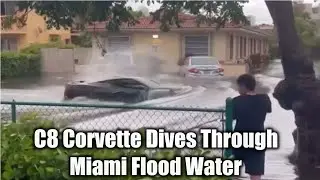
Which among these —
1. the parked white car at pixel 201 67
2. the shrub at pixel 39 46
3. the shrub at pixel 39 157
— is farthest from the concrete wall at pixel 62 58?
the shrub at pixel 39 157

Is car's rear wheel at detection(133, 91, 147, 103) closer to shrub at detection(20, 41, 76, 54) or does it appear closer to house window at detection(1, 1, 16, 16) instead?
shrub at detection(20, 41, 76, 54)

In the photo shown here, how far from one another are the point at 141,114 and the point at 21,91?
66 cm

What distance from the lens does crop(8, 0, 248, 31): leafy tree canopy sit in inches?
120

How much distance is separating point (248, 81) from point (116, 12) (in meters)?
0.76

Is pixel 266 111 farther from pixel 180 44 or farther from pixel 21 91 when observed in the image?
pixel 21 91

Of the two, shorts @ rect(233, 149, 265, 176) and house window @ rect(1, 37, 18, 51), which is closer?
shorts @ rect(233, 149, 265, 176)

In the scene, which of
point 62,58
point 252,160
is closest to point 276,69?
point 252,160

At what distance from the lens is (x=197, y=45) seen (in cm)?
307

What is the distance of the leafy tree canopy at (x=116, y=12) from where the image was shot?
120 inches

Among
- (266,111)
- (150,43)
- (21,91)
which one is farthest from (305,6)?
(21,91)

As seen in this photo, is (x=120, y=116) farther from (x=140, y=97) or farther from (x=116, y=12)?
(x=116, y=12)

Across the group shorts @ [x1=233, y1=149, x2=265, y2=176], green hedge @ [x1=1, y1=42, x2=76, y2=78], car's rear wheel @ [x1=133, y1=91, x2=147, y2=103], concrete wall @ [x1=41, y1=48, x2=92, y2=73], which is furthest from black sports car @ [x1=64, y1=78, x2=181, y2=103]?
shorts @ [x1=233, y1=149, x2=265, y2=176]

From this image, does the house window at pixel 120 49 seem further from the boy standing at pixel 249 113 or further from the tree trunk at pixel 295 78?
the tree trunk at pixel 295 78

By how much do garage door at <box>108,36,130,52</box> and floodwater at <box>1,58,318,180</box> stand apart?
0.79 ft
